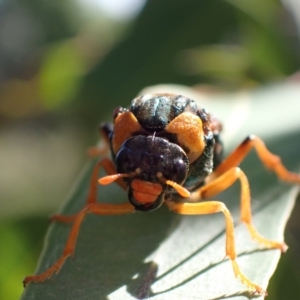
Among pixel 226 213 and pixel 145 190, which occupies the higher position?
pixel 145 190

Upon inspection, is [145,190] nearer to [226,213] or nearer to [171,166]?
[171,166]

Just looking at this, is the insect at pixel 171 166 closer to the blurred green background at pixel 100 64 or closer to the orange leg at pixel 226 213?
the orange leg at pixel 226 213

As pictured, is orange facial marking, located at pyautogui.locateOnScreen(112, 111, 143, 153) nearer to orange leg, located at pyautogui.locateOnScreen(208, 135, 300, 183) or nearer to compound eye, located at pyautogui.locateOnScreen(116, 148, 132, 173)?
compound eye, located at pyautogui.locateOnScreen(116, 148, 132, 173)

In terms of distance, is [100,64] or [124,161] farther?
[100,64]

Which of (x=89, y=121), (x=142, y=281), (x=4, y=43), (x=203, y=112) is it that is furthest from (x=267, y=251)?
(x=4, y=43)

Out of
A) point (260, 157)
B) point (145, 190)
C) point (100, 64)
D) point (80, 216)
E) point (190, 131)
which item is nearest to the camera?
point (145, 190)

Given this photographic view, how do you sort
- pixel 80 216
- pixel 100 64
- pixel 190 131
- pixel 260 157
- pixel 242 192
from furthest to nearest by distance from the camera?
pixel 100 64
pixel 260 157
pixel 242 192
pixel 190 131
pixel 80 216

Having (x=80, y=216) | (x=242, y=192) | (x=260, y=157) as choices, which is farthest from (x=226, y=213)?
(x=260, y=157)

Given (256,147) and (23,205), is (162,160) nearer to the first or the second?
(256,147)
